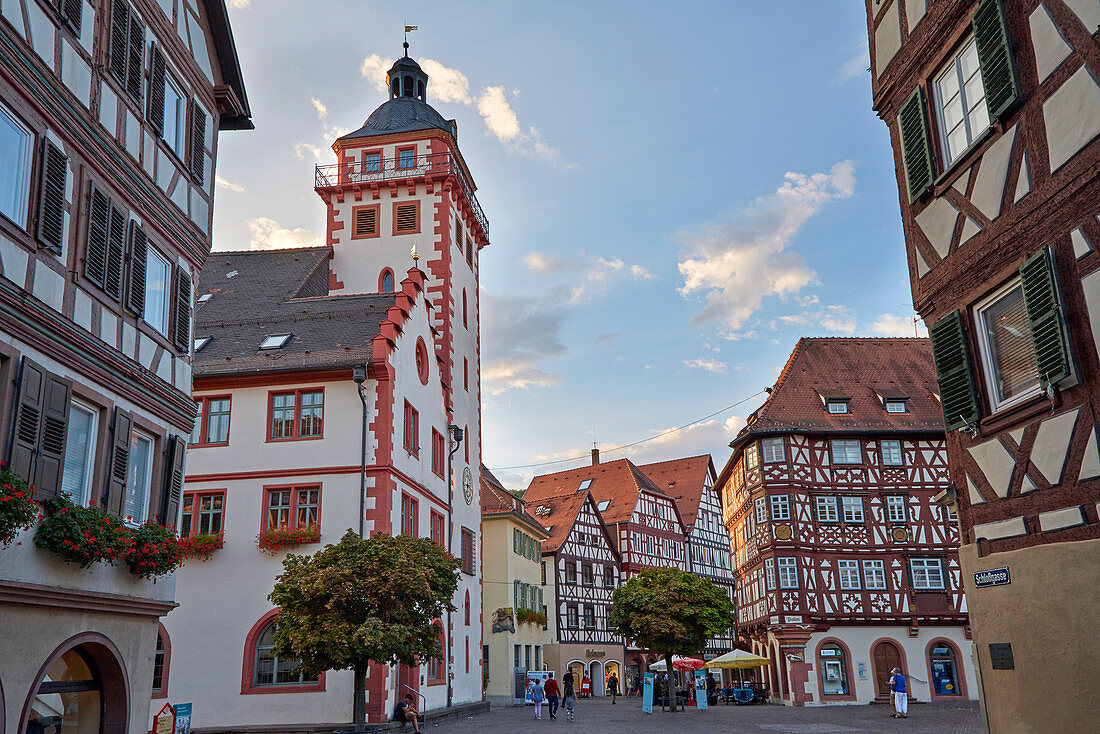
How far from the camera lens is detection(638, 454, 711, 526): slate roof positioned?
7938cm

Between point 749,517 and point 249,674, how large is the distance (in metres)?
27.4

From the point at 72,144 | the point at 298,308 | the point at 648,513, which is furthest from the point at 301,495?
the point at 648,513

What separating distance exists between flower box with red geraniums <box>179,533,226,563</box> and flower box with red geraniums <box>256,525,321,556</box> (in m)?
1.14

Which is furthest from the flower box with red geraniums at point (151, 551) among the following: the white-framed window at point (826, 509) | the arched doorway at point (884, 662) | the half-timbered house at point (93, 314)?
the arched doorway at point (884, 662)

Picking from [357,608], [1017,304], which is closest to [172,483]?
[357,608]

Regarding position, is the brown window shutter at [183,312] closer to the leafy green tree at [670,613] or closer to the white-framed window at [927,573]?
the leafy green tree at [670,613]

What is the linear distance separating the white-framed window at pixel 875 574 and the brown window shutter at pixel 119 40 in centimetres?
3644

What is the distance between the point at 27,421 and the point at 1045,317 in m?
10.3

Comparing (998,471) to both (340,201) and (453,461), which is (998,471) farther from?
(340,201)

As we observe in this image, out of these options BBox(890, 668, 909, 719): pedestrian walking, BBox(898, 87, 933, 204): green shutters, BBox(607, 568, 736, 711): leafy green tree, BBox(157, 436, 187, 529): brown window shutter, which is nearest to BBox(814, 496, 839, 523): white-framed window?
BBox(607, 568, 736, 711): leafy green tree

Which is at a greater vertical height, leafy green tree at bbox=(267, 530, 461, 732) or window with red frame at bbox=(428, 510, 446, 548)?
window with red frame at bbox=(428, 510, 446, 548)

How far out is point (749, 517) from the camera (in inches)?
1800

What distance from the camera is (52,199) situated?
11.0 metres

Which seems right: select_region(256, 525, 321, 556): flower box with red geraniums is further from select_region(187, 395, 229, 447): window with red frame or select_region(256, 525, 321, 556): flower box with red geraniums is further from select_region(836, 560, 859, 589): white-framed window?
select_region(836, 560, 859, 589): white-framed window
